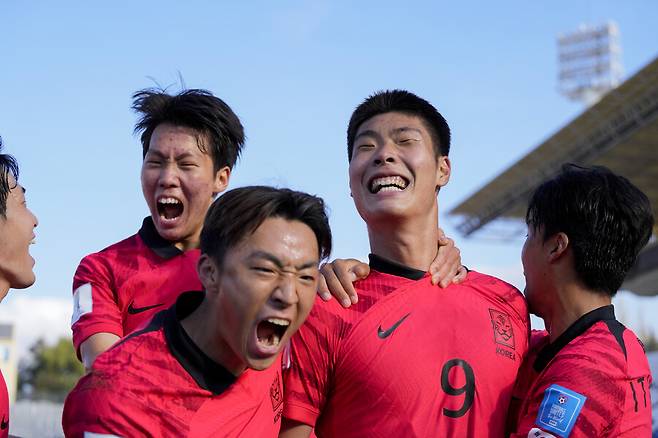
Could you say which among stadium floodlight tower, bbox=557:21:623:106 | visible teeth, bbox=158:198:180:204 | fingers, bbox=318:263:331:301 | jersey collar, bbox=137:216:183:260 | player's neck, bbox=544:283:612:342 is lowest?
player's neck, bbox=544:283:612:342

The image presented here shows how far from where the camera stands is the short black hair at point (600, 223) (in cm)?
382

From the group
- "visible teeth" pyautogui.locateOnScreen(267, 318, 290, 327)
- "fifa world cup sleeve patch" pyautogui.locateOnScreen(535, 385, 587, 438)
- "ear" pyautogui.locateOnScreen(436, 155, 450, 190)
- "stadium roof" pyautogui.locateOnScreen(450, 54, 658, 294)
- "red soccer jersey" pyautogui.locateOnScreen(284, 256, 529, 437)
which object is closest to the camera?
"visible teeth" pyautogui.locateOnScreen(267, 318, 290, 327)

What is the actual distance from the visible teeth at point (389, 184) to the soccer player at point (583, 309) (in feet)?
1.94

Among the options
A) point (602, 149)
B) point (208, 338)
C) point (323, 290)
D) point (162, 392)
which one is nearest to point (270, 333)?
point (208, 338)

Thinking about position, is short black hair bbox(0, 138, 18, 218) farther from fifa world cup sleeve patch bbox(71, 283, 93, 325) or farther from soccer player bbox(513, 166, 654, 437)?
soccer player bbox(513, 166, 654, 437)

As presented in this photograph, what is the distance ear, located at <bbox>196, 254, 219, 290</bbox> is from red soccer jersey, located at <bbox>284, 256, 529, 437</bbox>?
0.68 metres

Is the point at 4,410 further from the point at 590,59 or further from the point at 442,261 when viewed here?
the point at 590,59

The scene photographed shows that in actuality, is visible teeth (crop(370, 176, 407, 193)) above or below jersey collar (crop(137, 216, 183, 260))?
above

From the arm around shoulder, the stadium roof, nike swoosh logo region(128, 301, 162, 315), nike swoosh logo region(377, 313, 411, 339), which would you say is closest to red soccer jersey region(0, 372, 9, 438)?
the arm around shoulder

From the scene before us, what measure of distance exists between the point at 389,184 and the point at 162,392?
1476mm

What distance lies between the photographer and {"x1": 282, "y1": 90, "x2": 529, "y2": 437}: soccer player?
3.66 m

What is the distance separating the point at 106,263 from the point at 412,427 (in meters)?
1.59

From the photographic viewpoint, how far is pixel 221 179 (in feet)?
14.7

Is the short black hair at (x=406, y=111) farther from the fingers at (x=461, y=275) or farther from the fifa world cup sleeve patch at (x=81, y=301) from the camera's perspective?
the fifa world cup sleeve patch at (x=81, y=301)
